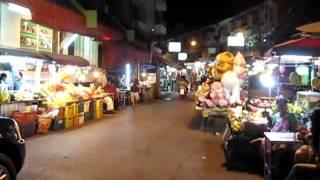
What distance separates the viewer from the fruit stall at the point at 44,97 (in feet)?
52.4

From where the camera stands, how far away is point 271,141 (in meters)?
8.90

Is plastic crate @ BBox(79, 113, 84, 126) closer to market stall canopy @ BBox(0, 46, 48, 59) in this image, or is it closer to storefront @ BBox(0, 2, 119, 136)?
storefront @ BBox(0, 2, 119, 136)

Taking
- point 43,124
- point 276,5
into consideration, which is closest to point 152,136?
point 43,124

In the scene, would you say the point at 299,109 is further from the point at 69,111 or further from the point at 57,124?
the point at 69,111

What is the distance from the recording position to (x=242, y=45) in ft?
174

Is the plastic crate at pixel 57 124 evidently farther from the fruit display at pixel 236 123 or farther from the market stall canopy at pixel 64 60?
the fruit display at pixel 236 123

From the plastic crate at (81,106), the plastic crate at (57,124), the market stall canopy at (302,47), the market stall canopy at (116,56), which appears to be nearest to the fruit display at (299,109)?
the market stall canopy at (302,47)

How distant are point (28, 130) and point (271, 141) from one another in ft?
32.0

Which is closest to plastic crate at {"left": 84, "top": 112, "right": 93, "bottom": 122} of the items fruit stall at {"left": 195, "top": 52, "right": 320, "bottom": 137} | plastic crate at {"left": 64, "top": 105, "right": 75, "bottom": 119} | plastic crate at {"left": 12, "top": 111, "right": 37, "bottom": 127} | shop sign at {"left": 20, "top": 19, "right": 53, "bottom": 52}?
plastic crate at {"left": 64, "top": 105, "right": 75, "bottom": 119}

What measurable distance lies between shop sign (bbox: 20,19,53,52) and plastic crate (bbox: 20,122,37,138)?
365 centimetres

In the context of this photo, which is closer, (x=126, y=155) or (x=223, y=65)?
(x=126, y=155)

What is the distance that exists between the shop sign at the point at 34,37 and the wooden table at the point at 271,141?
11794 mm

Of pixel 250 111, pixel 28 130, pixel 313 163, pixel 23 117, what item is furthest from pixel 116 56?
pixel 313 163

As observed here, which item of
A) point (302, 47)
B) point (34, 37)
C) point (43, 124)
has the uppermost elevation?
point (34, 37)
